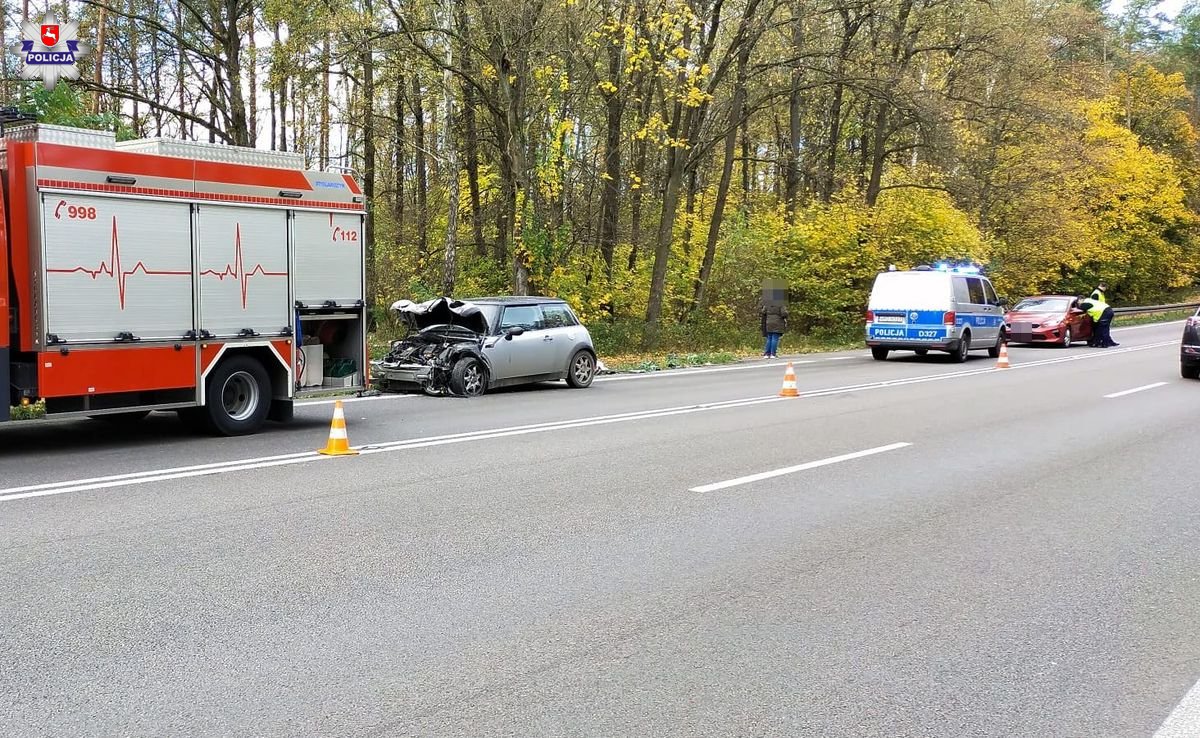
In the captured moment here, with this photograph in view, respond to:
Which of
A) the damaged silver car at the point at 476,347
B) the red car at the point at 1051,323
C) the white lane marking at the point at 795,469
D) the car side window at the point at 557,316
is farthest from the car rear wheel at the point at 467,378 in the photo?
the red car at the point at 1051,323

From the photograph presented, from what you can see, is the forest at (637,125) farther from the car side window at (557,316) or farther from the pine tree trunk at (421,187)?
the car side window at (557,316)

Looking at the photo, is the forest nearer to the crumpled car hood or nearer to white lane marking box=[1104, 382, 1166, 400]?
the crumpled car hood

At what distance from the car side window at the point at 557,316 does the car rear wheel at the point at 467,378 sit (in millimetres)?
1732

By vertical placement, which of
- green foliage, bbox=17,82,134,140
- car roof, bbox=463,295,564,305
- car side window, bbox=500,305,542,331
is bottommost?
car side window, bbox=500,305,542,331

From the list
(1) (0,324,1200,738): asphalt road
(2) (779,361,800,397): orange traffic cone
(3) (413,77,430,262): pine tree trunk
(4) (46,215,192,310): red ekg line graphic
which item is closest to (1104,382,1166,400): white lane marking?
(2) (779,361,800,397): orange traffic cone

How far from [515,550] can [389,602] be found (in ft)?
3.91

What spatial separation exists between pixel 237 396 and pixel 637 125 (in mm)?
18498

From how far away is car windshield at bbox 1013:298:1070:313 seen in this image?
30472 millimetres

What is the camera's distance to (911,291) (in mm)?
23469

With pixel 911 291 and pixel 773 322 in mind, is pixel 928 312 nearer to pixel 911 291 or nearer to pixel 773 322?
pixel 911 291

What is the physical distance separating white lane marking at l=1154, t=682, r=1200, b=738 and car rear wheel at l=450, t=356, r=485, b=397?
1171 centimetres

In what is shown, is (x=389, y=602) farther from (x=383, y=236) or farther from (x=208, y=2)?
(x=383, y=236)

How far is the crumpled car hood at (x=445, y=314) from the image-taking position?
1548 cm

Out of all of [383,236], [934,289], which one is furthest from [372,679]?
[383,236]
